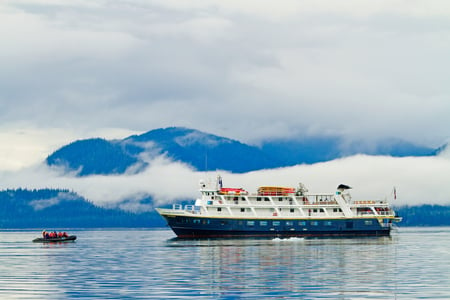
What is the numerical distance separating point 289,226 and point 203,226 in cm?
1778

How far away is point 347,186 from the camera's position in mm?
150750

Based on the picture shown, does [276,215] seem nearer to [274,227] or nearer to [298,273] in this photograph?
[274,227]

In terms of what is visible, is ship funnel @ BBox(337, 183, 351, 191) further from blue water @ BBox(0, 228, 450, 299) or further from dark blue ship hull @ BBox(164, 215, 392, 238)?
blue water @ BBox(0, 228, 450, 299)

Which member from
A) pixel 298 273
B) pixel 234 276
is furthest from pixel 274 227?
pixel 234 276

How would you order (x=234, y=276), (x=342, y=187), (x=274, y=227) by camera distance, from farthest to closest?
(x=342, y=187) < (x=274, y=227) < (x=234, y=276)

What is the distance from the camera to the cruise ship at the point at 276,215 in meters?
145

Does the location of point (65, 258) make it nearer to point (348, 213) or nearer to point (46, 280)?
point (46, 280)

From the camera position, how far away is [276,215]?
485 ft

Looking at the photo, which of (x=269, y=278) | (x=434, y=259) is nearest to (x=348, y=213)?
(x=434, y=259)

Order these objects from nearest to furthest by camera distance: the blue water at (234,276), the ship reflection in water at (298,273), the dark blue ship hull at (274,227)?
the blue water at (234,276) → the ship reflection in water at (298,273) → the dark blue ship hull at (274,227)

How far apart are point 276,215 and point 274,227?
260 centimetres

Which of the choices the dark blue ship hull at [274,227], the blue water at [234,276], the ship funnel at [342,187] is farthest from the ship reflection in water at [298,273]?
the ship funnel at [342,187]

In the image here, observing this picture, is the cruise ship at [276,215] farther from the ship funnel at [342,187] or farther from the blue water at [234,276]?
the blue water at [234,276]

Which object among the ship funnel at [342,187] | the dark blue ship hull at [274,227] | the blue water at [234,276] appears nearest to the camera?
the blue water at [234,276]
